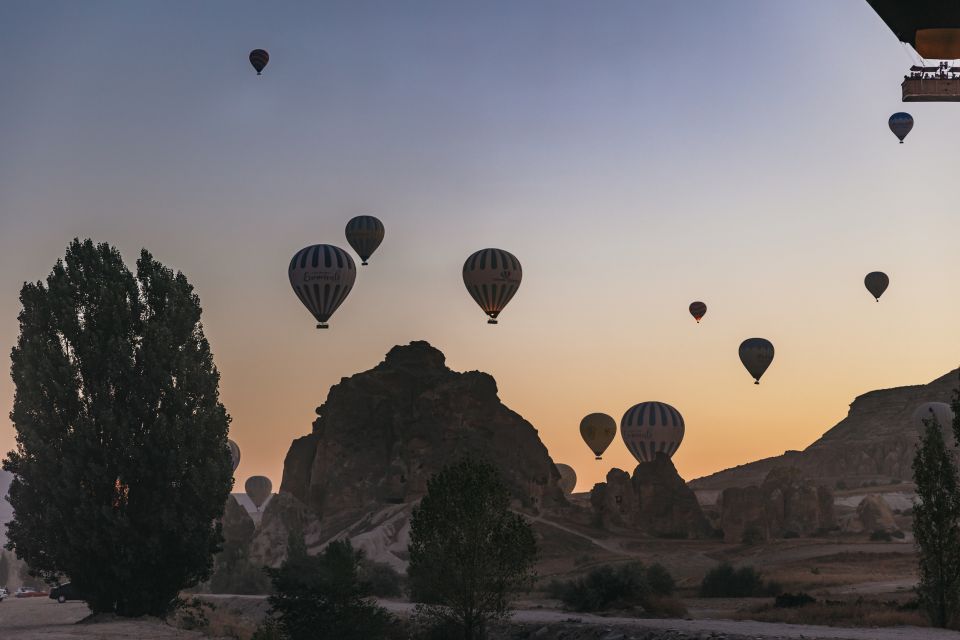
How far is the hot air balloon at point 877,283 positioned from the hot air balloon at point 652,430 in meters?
24.3

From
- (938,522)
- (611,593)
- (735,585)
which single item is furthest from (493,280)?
(938,522)

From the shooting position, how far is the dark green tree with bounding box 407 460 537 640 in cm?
4356

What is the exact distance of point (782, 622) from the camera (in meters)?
48.1

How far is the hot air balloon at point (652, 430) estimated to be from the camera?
13038 cm

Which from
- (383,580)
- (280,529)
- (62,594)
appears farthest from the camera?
(280,529)

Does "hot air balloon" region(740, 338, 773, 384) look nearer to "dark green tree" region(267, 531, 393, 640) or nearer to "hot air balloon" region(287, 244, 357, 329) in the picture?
"hot air balloon" region(287, 244, 357, 329)

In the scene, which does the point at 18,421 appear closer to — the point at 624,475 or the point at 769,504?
the point at 769,504

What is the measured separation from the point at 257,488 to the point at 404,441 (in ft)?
203

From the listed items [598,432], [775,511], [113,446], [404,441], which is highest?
[598,432]

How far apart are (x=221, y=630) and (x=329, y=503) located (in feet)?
265

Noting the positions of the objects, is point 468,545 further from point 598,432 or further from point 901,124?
point 598,432

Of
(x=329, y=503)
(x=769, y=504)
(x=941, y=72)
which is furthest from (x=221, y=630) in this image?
(x=329, y=503)

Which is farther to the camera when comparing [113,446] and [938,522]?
[113,446]

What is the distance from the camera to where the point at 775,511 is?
11325cm
